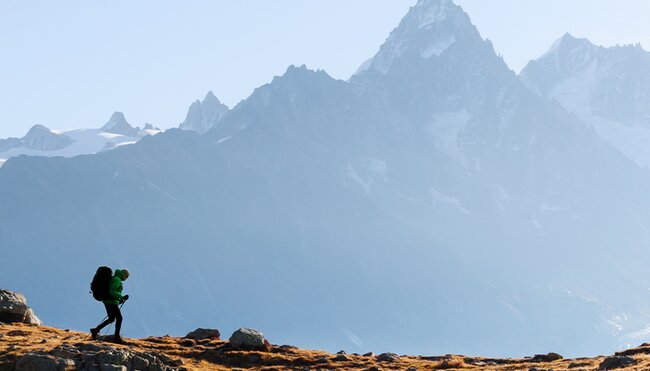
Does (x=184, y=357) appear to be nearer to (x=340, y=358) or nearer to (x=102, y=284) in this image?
(x=102, y=284)

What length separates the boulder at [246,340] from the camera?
5294cm

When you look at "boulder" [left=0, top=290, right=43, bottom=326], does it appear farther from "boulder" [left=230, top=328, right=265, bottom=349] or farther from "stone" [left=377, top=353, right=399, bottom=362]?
"stone" [left=377, top=353, right=399, bottom=362]

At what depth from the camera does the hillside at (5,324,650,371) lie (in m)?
37.5

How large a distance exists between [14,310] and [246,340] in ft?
44.9

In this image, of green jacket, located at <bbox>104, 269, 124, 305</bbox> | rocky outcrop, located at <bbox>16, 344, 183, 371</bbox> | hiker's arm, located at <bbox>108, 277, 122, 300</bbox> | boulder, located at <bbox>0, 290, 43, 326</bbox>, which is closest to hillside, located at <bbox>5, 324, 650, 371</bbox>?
rocky outcrop, located at <bbox>16, 344, 183, 371</bbox>

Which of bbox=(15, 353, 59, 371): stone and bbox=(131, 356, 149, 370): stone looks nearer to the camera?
bbox=(15, 353, 59, 371): stone

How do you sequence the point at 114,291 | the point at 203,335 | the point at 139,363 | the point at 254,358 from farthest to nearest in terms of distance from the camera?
the point at 203,335, the point at 254,358, the point at 114,291, the point at 139,363

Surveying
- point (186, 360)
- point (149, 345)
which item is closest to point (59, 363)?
point (186, 360)

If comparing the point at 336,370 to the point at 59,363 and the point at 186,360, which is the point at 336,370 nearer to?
the point at 186,360

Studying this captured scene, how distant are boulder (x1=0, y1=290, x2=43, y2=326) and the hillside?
1421 mm

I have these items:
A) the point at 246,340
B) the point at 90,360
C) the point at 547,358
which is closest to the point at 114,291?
the point at 90,360

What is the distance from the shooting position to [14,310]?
54031 millimetres

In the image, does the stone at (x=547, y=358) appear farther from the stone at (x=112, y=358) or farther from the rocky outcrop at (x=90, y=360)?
the stone at (x=112, y=358)

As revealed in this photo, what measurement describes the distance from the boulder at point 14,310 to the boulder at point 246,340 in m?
12.3
